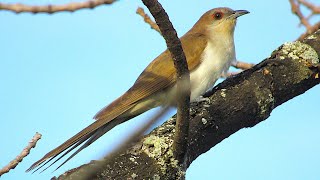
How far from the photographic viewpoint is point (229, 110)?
394 cm

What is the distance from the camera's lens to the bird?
14.6ft

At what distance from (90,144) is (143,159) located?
0.84 meters

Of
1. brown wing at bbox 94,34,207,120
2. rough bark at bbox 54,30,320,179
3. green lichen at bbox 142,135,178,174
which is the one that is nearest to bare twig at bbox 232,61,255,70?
brown wing at bbox 94,34,207,120

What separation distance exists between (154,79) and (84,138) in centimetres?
109

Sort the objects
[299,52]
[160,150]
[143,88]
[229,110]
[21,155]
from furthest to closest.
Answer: [143,88]
[299,52]
[229,110]
[160,150]
[21,155]

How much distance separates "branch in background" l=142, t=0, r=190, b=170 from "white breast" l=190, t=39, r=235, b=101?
153cm

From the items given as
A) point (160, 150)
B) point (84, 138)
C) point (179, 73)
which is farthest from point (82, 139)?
point (179, 73)

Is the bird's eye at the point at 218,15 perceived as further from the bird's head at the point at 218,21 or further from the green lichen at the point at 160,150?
the green lichen at the point at 160,150

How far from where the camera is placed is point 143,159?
340cm

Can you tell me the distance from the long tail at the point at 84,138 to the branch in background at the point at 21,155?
16cm

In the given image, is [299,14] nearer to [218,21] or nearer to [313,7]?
[313,7]

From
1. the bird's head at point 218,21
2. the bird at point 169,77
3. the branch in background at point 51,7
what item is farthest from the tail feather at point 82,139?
the bird's head at point 218,21

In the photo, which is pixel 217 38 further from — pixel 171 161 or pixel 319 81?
pixel 171 161

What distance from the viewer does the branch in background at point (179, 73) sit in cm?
259
